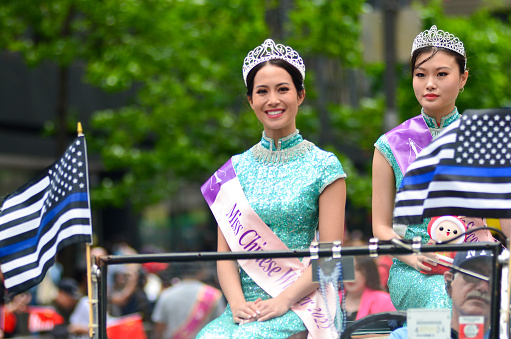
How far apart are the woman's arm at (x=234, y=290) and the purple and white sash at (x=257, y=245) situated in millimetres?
125

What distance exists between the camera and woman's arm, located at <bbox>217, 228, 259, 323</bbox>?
12.1 ft

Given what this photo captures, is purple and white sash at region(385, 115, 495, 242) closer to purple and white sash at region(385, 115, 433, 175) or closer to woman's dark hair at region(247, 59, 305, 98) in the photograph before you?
purple and white sash at region(385, 115, 433, 175)

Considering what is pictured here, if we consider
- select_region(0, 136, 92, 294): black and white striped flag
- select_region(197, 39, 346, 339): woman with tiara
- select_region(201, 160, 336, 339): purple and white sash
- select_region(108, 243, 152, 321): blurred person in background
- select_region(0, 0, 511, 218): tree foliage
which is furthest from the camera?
select_region(0, 0, 511, 218): tree foliage

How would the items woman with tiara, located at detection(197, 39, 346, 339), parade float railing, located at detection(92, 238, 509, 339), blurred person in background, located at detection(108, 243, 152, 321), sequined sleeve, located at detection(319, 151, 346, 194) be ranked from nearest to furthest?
parade float railing, located at detection(92, 238, 509, 339) → woman with tiara, located at detection(197, 39, 346, 339) → sequined sleeve, located at detection(319, 151, 346, 194) → blurred person in background, located at detection(108, 243, 152, 321)

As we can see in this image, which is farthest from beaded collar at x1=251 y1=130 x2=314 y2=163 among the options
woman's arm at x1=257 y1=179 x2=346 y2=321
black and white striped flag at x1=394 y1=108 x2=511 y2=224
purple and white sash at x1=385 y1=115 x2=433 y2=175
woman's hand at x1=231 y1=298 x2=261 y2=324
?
black and white striped flag at x1=394 y1=108 x2=511 y2=224

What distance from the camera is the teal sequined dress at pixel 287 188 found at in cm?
385

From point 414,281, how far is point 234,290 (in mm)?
818

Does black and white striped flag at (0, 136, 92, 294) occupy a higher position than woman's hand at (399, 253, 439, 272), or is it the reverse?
black and white striped flag at (0, 136, 92, 294)

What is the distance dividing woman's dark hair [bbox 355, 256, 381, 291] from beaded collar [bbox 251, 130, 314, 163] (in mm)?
817

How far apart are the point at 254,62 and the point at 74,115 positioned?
11808 millimetres

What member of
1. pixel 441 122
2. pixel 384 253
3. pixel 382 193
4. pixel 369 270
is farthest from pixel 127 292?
pixel 384 253

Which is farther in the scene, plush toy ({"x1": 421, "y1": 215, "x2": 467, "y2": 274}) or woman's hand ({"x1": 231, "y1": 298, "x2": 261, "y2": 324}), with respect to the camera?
woman's hand ({"x1": 231, "y1": 298, "x2": 261, "y2": 324})

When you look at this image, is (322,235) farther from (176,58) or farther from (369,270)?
(176,58)

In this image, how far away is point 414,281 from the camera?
3.65m
